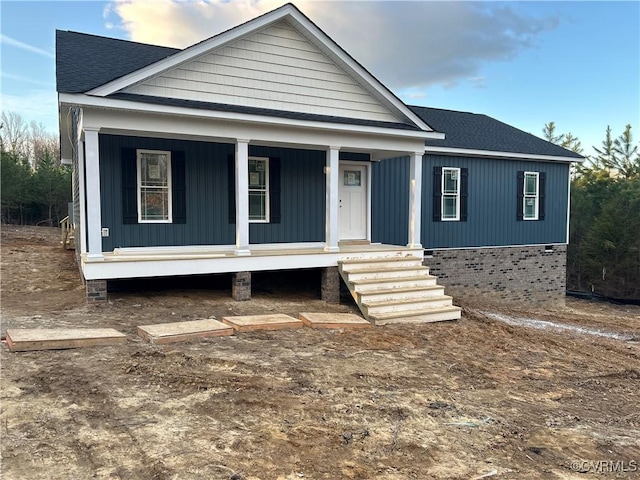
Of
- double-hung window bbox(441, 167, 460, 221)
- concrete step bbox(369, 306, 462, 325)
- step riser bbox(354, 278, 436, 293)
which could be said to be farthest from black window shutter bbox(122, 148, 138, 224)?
double-hung window bbox(441, 167, 460, 221)

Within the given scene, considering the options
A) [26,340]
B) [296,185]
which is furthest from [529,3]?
[26,340]

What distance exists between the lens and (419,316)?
27.2 feet

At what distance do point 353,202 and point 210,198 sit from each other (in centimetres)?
379

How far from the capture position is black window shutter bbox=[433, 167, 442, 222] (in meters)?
12.6

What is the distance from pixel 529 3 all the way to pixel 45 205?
85.2 feet

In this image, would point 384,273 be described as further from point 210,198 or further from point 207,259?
point 210,198

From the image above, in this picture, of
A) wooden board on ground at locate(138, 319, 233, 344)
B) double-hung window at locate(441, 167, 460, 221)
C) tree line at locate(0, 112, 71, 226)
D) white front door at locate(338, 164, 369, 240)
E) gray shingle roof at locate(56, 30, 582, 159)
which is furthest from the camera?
tree line at locate(0, 112, 71, 226)

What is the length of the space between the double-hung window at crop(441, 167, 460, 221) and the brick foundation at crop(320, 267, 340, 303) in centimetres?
483

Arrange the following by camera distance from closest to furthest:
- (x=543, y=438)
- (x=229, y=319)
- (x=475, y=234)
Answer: (x=543, y=438) < (x=229, y=319) < (x=475, y=234)

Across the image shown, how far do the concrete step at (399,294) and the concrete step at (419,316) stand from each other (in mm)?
381

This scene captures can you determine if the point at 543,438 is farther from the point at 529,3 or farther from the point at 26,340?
the point at 529,3

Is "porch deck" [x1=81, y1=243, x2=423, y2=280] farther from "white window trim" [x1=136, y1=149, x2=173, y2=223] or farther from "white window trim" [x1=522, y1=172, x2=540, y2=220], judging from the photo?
"white window trim" [x1=522, y1=172, x2=540, y2=220]

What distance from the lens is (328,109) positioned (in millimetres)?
9891

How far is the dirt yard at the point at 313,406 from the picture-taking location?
10.1 feet
